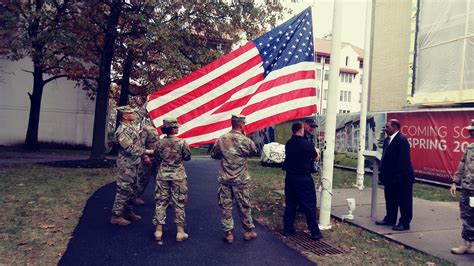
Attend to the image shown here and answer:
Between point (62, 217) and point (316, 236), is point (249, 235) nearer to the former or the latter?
point (316, 236)

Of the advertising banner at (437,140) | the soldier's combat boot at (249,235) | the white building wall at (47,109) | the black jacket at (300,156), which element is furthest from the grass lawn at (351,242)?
the white building wall at (47,109)

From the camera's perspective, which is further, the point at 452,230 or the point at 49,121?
the point at 49,121

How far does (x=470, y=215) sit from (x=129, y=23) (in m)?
14.7

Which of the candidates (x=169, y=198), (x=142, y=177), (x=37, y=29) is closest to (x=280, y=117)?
(x=169, y=198)

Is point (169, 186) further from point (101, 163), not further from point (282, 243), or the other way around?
point (101, 163)

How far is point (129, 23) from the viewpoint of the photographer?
16.5 m

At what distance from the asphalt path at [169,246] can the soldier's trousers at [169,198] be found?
1.12 ft

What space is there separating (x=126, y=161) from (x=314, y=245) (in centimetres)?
339

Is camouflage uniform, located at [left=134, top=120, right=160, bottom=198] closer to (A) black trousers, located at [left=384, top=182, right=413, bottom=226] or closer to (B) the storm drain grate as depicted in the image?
(B) the storm drain grate

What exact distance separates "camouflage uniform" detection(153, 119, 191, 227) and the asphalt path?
475 mm

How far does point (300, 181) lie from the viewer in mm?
6340

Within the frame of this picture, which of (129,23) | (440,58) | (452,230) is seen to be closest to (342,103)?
(440,58)

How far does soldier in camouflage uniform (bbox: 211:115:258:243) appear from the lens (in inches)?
235

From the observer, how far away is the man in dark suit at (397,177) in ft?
22.5
